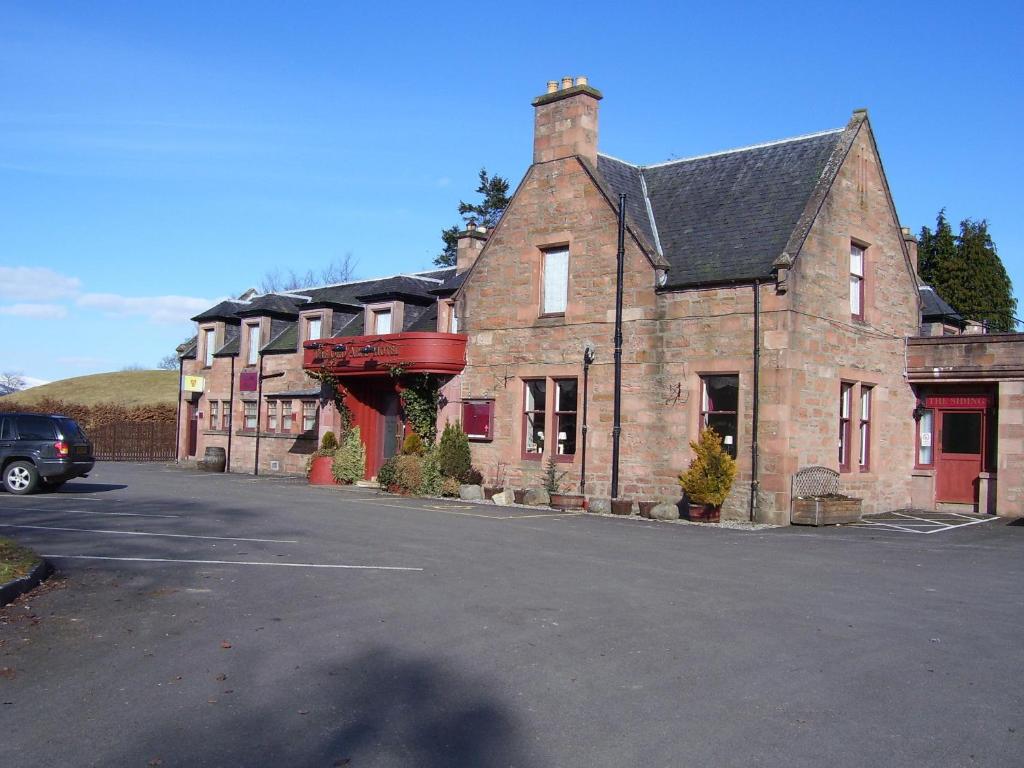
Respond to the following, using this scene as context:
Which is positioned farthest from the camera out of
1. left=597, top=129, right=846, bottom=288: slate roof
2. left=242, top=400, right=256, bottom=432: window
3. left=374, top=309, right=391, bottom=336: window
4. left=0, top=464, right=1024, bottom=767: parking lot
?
left=242, top=400, right=256, bottom=432: window

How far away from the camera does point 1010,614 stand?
9.68 metres

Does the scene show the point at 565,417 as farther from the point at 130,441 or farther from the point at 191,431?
the point at 130,441

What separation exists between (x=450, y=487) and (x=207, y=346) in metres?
18.8

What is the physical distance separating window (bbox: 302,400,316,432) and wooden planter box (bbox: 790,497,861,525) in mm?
18296

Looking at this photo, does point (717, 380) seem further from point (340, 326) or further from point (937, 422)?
point (340, 326)

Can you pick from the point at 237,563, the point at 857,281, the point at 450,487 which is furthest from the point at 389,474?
the point at 237,563

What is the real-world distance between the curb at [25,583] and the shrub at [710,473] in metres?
12.1

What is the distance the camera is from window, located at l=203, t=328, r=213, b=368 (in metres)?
39.0

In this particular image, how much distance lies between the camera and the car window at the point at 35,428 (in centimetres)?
2212

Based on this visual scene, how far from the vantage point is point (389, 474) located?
25016 mm

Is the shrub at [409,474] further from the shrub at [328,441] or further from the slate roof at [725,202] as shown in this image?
the slate roof at [725,202]

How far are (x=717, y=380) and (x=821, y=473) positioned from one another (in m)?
2.85

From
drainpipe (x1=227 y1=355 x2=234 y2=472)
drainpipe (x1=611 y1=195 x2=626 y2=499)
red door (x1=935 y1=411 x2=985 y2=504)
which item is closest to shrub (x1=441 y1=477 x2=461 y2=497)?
drainpipe (x1=611 y1=195 x2=626 y2=499)

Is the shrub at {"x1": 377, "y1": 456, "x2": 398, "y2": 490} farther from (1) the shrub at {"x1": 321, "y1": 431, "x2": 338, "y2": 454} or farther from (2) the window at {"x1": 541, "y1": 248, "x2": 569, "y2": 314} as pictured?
(2) the window at {"x1": 541, "y1": 248, "x2": 569, "y2": 314}
